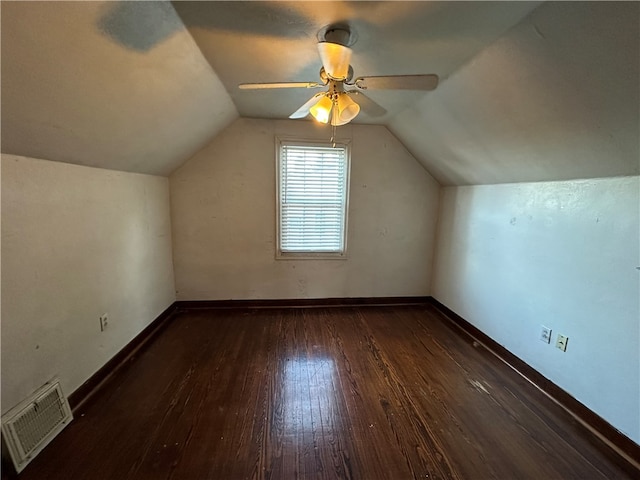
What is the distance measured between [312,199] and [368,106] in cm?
119

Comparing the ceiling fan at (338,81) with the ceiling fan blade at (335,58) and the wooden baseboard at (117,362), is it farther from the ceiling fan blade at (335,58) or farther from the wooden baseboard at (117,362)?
the wooden baseboard at (117,362)

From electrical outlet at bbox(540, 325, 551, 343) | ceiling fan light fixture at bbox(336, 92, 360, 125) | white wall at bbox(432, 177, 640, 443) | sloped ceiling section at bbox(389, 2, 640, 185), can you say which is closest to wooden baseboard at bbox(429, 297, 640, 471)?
white wall at bbox(432, 177, 640, 443)

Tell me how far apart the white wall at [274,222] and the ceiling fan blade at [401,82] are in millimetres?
1772

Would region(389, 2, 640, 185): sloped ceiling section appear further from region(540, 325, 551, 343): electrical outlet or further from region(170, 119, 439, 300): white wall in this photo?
region(540, 325, 551, 343): electrical outlet

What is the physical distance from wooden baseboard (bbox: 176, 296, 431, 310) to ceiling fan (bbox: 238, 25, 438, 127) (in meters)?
2.35

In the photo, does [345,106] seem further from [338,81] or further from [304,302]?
[304,302]

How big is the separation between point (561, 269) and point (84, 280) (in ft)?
11.0

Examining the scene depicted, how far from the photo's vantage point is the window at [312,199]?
3336mm

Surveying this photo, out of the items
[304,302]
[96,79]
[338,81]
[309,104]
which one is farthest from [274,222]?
[96,79]

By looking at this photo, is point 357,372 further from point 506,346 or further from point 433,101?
point 433,101

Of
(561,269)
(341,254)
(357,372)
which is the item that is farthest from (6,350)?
(561,269)

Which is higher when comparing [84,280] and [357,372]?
[84,280]

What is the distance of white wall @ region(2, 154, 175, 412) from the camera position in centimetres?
146

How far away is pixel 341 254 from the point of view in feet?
11.7
